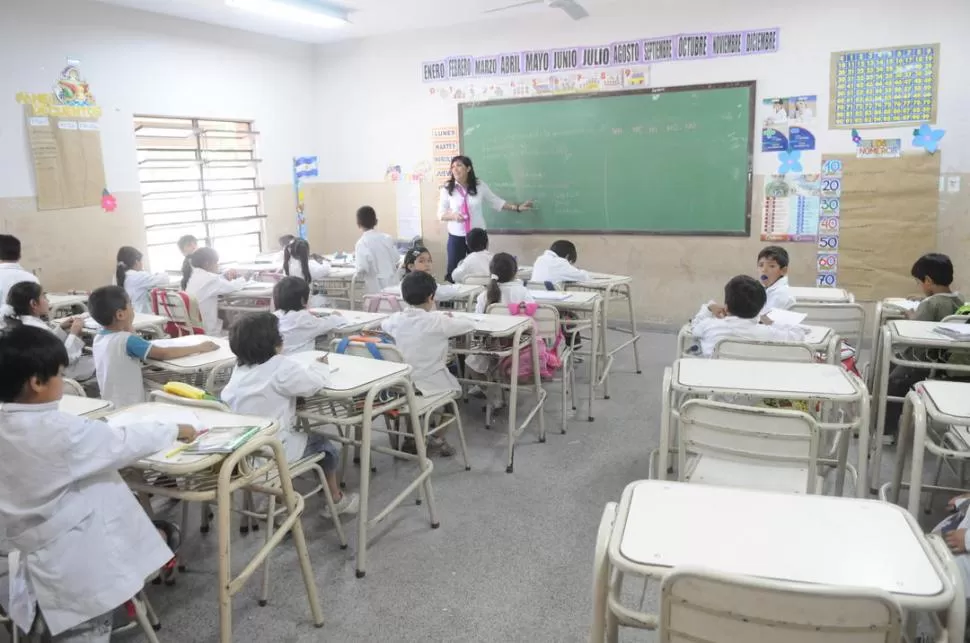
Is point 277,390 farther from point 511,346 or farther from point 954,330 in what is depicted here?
point 954,330

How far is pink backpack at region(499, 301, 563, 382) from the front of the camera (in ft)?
12.4

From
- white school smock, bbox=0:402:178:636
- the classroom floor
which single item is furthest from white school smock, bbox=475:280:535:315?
white school smock, bbox=0:402:178:636

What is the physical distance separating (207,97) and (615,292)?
4320 mm

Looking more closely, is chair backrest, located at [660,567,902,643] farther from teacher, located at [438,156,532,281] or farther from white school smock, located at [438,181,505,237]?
white school smock, located at [438,181,505,237]

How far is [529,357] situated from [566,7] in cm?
357

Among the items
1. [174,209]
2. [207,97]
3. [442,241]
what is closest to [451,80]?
[442,241]

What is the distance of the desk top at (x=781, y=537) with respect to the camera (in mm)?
1194

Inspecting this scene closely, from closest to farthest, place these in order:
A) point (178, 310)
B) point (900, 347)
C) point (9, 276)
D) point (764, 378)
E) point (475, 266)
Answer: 1. point (764, 378)
2. point (900, 347)
3. point (9, 276)
4. point (178, 310)
5. point (475, 266)

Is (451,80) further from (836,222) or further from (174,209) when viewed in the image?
(836,222)

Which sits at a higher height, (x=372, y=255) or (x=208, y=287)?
(x=372, y=255)

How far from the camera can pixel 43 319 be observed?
383 cm

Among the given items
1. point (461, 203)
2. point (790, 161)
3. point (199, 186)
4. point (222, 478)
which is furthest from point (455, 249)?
point (222, 478)

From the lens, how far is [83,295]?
193 inches

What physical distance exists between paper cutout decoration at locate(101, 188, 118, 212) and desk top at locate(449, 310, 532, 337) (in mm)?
3883
